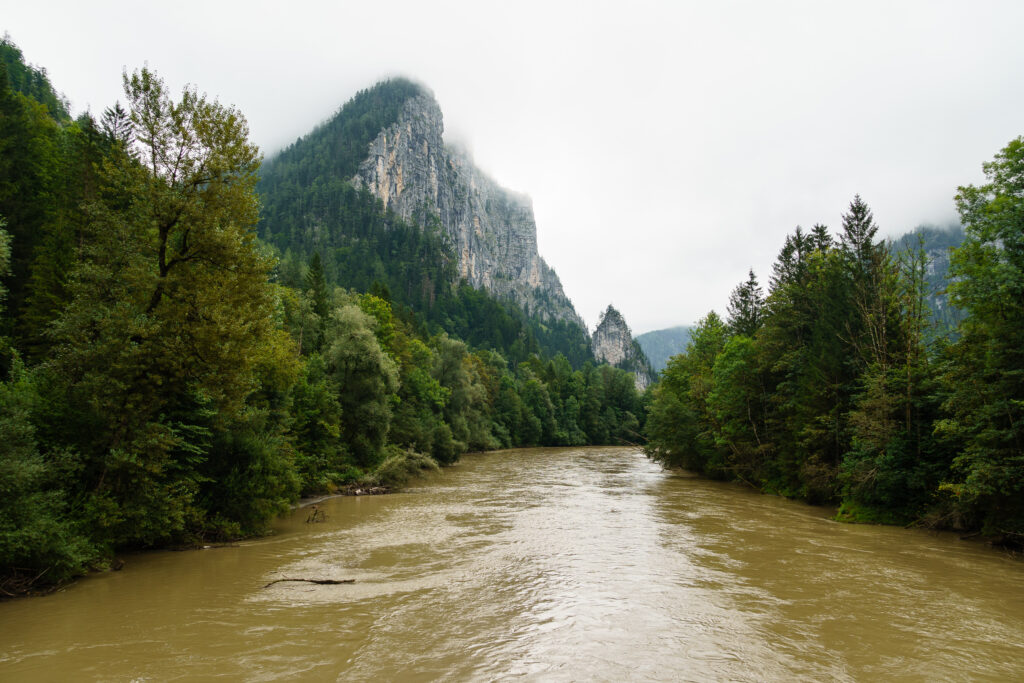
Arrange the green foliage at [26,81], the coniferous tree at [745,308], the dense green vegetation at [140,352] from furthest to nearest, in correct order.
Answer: the green foliage at [26,81], the coniferous tree at [745,308], the dense green vegetation at [140,352]

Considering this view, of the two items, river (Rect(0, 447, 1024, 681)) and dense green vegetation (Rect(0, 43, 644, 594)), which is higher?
dense green vegetation (Rect(0, 43, 644, 594))

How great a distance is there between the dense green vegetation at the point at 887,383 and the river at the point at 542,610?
2.40 meters

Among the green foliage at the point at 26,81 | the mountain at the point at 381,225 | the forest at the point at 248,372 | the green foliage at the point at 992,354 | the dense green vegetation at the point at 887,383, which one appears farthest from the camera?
the mountain at the point at 381,225

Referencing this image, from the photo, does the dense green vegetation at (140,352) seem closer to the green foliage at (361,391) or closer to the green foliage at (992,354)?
the green foliage at (361,391)

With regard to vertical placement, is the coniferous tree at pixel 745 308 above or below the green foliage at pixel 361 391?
above

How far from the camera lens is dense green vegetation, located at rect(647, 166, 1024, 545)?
17.1 m

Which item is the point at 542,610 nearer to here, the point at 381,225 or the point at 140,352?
the point at 140,352

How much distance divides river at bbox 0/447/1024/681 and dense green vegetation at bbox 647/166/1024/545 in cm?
240

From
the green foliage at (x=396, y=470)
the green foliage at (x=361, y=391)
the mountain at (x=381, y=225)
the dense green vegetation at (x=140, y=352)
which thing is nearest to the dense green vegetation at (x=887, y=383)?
the green foliage at (x=396, y=470)

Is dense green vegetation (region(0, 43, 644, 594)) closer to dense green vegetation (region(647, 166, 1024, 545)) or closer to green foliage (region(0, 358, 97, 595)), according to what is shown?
green foliage (region(0, 358, 97, 595))

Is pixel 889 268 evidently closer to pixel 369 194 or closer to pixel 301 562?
pixel 301 562

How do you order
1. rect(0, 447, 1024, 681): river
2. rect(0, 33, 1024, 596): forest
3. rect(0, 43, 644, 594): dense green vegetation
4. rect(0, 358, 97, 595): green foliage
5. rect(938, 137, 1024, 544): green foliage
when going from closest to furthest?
rect(0, 447, 1024, 681): river, rect(0, 358, 97, 595): green foliage, rect(0, 43, 644, 594): dense green vegetation, rect(0, 33, 1024, 596): forest, rect(938, 137, 1024, 544): green foliage

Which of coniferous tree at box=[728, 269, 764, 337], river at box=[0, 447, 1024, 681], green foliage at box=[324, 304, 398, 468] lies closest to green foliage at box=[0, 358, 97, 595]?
river at box=[0, 447, 1024, 681]

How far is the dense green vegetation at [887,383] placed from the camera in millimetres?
17062
